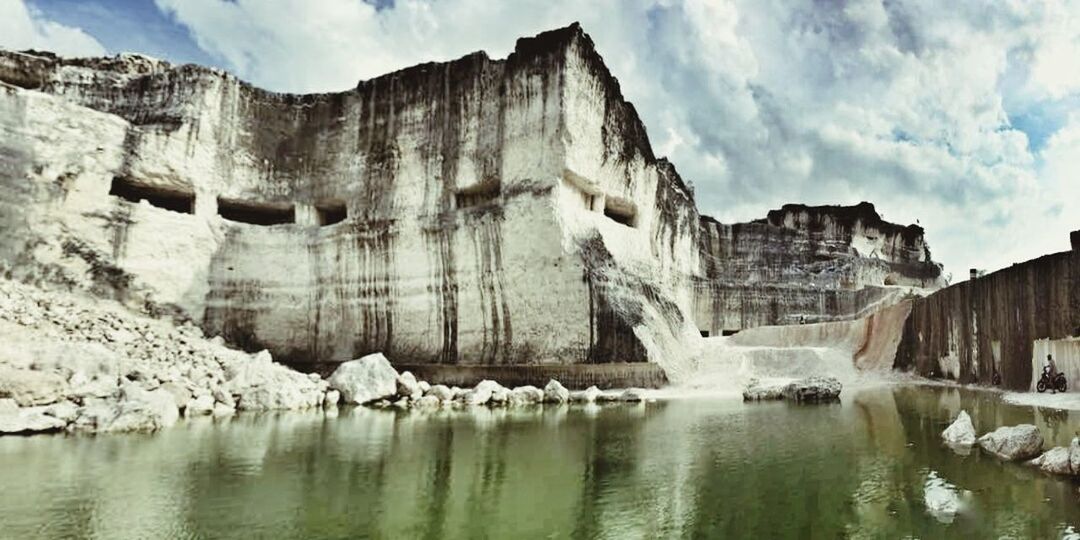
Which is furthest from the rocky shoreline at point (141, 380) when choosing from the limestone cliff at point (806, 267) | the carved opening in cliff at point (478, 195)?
the limestone cliff at point (806, 267)

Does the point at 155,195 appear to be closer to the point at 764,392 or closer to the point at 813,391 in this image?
the point at 764,392

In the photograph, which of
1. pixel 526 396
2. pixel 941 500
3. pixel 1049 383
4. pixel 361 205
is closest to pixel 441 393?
pixel 526 396

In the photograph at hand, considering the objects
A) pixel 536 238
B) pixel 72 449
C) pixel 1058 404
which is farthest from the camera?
pixel 536 238

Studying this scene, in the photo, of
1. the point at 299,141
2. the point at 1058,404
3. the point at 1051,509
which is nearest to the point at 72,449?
the point at 1051,509

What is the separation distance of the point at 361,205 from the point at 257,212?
3624mm

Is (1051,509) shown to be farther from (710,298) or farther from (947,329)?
(710,298)

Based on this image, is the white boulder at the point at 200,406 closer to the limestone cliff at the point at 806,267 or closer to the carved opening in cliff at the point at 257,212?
the carved opening in cliff at the point at 257,212

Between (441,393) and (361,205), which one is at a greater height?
(361,205)

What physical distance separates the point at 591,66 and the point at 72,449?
15226 mm

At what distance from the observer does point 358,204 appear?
2019 centimetres

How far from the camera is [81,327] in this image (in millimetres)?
14266

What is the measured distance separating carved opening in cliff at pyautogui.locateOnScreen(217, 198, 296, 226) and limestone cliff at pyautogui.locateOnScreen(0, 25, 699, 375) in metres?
0.06

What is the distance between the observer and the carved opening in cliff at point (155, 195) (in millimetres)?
18422

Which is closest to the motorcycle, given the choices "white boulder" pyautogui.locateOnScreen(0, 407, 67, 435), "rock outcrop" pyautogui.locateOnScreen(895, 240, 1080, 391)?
"rock outcrop" pyautogui.locateOnScreen(895, 240, 1080, 391)
